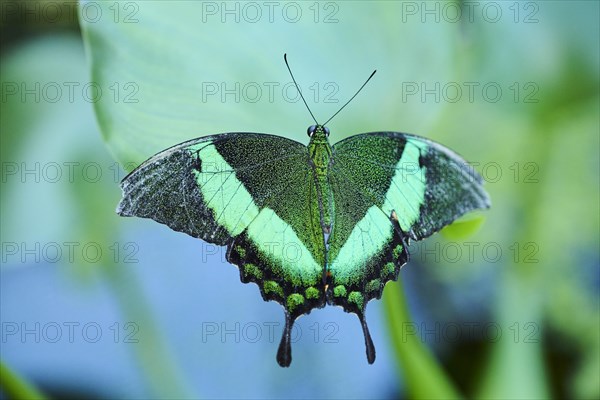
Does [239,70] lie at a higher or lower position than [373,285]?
A: higher

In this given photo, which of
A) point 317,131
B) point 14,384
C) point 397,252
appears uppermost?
point 317,131

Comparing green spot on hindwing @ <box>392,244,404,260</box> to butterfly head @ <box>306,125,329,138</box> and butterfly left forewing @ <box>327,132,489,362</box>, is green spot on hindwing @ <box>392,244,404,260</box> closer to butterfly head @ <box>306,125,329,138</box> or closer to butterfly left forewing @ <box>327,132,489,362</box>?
butterfly left forewing @ <box>327,132,489,362</box>

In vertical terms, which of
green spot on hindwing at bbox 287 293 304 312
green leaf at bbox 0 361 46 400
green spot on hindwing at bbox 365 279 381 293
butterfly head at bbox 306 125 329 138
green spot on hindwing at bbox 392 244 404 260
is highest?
butterfly head at bbox 306 125 329 138

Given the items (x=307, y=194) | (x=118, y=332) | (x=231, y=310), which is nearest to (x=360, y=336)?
(x=231, y=310)

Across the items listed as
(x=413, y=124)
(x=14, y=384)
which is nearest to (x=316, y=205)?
(x=413, y=124)

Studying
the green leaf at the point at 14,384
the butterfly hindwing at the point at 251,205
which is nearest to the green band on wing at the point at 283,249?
the butterfly hindwing at the point at 251,205

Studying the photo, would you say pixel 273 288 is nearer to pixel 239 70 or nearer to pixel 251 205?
pixel 251 205

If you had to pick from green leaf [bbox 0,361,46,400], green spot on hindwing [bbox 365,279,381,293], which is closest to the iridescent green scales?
green spot on hindwing [bbox 365,279,381,293]

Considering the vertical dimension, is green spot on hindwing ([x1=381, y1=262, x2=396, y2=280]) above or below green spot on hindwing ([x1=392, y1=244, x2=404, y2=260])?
below
